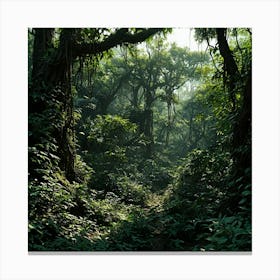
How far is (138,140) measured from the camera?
399cm

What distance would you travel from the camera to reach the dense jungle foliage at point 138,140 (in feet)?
10.3

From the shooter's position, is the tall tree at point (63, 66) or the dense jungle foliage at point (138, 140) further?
the tall tree at point (63, 66)

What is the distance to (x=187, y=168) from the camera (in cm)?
372

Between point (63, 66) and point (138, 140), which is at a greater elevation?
point (63, 66)

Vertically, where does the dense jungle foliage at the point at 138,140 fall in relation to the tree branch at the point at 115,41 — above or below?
below

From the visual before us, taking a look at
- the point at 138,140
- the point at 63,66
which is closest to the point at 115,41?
the point at 63,66

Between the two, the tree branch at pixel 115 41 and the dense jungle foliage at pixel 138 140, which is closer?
the dense jungle foliage at pixel 138 140

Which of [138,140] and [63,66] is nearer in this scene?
[63,66]

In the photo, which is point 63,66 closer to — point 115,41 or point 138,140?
point 115,41

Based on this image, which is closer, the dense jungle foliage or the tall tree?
the dense jungle foliage

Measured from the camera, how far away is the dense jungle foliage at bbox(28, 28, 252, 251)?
10.3 feet

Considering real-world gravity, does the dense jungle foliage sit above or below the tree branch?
below

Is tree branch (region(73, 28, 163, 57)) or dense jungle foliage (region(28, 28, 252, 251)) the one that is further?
tree branch (region(73, 28, 163, 57))
